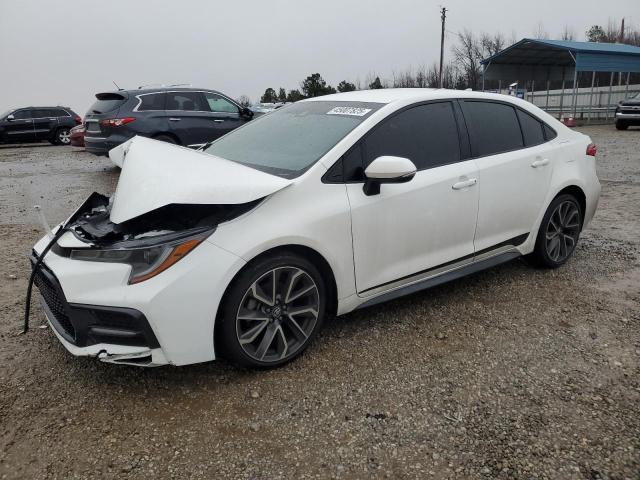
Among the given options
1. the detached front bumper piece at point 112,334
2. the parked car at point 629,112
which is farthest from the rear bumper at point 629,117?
the detached front bumper piece at point 112,334

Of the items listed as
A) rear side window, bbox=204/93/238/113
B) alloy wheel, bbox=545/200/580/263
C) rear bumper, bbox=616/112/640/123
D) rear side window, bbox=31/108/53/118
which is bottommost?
rear bumper, bbox=616/112/640/123

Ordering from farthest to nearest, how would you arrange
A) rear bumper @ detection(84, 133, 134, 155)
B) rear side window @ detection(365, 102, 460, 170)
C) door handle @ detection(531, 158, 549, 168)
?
rear bumper @ detection(84, 133, 134, 155) → door handle @ detection(531, 158, 549, 168) → rear side window @ detection(365, 102, 460, 170)

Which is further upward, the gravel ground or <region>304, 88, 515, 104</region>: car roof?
<region>304, 88, 515, 104</region>: car roof

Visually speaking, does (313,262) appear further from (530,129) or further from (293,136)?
(530,129)

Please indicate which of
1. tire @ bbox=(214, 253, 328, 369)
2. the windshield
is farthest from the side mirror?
tire @ bbox=(214, 253, 328, 369)

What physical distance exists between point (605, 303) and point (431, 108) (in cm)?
197

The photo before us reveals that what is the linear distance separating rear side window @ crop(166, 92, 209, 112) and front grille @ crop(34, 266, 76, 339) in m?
7.63

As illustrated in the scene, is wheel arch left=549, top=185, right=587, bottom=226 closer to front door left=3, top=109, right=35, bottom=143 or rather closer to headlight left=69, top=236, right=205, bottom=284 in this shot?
headlight left=69, top=236, right=205, bottom=284

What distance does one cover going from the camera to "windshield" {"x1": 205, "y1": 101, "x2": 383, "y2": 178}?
3.22 meters

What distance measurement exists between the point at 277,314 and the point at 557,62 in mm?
31372

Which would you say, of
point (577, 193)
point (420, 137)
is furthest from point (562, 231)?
point (420, 137)

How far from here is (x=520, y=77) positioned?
28781 millimetres

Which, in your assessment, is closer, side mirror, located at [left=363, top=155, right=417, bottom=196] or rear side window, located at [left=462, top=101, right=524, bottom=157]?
side mirror, located at [left=363, top=155, right=417, bottom=196]

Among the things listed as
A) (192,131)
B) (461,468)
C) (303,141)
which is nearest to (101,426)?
(461,468)
